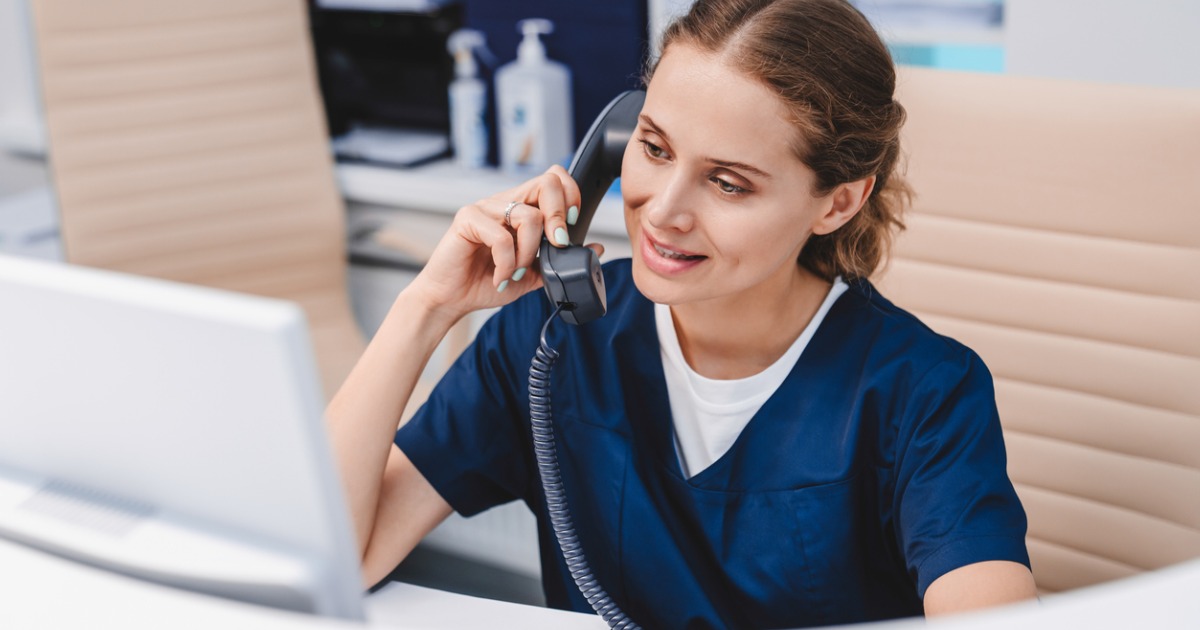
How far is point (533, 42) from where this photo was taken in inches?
89.4

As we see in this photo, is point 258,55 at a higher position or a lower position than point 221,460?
lower

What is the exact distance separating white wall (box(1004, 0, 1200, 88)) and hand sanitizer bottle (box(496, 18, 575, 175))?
823 mm

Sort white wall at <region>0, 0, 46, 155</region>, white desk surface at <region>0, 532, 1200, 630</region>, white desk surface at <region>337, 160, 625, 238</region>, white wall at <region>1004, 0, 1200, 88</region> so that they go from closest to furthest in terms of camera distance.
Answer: white desk surface at <region>0, 532, 1200, 630</region> < white wall at <region>1004, 0, 1200, 88</region> < white desk surface at <region>337, 160, 625, 238</region> < white wall at <region>0, 0, 46, 155</region>

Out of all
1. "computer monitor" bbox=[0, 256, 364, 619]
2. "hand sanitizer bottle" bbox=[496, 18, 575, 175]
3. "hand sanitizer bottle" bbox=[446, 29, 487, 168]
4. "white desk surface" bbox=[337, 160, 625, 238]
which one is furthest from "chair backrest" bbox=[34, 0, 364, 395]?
"computer monitor" bbox=[0, 256, 364, 619]

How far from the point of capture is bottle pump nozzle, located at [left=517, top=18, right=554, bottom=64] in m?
2.27

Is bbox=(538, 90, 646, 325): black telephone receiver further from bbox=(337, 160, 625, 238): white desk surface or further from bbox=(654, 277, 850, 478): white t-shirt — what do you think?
bbox=(337, 160, 625, 238): white desk surface

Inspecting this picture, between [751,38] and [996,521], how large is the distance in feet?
1.54

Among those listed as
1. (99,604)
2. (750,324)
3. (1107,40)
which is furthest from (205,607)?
(1107,40)

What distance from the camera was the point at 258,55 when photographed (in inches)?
91.1

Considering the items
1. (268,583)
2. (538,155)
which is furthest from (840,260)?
(538,155)

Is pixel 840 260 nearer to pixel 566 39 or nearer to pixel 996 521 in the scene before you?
pixel 996 521

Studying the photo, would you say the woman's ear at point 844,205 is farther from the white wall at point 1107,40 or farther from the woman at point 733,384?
the white wall at point 1107,40

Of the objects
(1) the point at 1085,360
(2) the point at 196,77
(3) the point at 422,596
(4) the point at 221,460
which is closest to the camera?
(4) the point at 221,460

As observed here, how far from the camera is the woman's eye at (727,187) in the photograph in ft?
3.52
